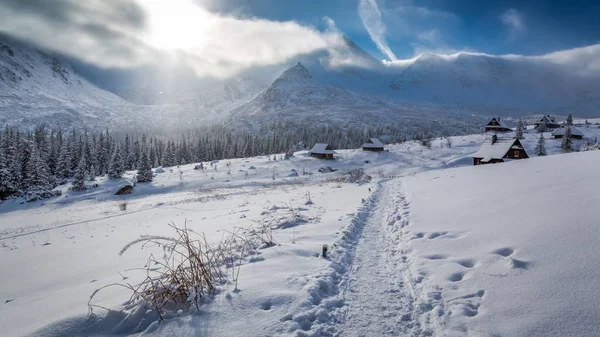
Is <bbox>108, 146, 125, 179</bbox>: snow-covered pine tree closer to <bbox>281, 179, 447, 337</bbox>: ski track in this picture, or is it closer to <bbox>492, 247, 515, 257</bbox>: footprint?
<bbox>281, 179, 447, 337</bbox>: ski track

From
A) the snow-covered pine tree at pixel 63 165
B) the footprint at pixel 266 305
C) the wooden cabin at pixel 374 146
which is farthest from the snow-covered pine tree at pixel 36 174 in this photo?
the wooden cabin at pixel 374 146

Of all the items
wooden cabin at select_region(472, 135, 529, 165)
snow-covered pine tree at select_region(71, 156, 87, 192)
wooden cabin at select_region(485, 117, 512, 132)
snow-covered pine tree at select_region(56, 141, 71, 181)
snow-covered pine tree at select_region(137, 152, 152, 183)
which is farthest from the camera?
wooden cabin at select_region(485, 117, 512, 132)

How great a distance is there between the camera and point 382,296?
490cm

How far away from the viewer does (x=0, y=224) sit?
29281 millimetres

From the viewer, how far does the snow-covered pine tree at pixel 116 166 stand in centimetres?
5200

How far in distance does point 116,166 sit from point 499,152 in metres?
67.2

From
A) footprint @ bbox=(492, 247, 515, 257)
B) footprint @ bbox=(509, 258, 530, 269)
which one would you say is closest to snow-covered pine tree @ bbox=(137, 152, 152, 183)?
footprint @ bbox=(492, 247, 515, 257)

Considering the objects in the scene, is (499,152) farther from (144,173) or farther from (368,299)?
(144,173)

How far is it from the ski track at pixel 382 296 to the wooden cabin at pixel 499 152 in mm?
38579

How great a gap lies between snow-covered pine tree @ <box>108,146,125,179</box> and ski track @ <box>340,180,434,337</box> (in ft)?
192

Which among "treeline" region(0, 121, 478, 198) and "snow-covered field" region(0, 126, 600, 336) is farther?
"treeline" region(0, 121, 478, 198)

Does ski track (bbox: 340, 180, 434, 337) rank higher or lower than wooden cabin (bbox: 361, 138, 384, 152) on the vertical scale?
lower

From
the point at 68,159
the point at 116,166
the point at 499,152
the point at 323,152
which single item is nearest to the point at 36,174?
the point at 116,166

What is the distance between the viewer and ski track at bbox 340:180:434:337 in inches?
158
